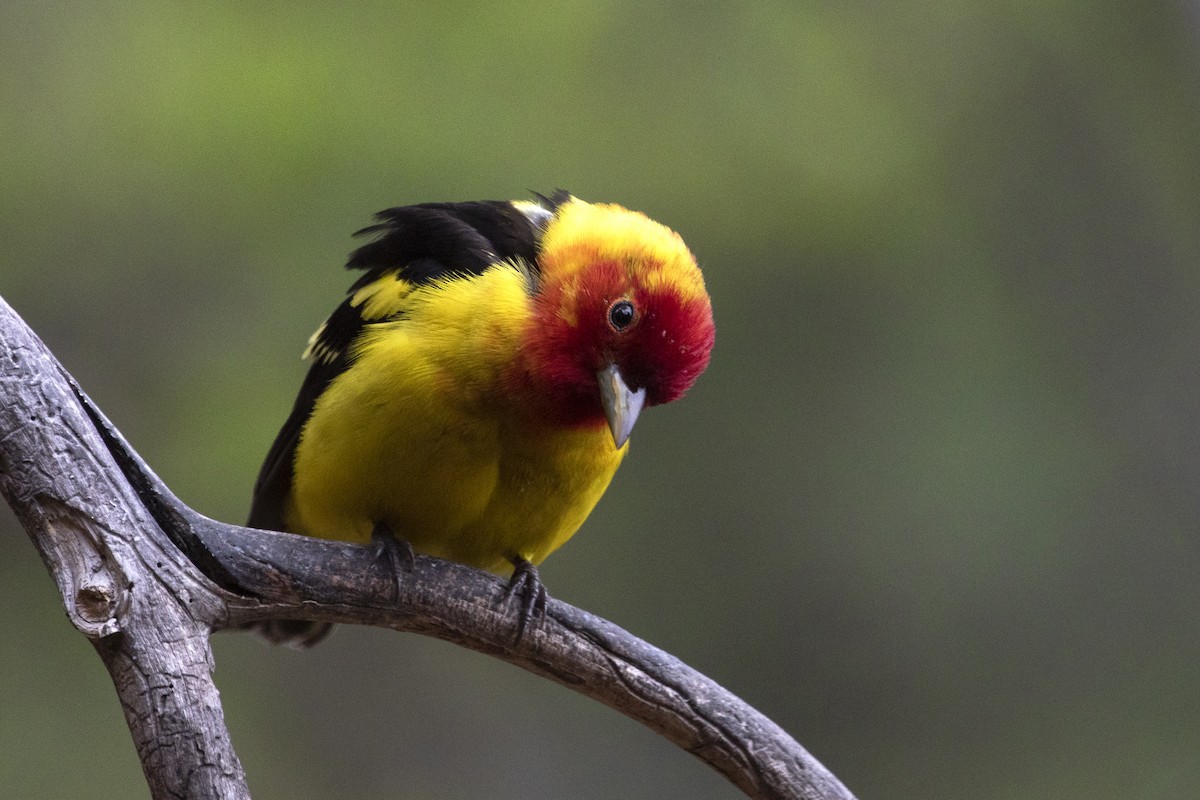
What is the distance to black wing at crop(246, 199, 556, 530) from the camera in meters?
2.34

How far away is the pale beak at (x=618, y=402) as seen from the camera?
2.07 meters

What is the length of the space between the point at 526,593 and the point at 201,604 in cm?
62

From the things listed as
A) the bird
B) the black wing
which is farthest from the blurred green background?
the bird

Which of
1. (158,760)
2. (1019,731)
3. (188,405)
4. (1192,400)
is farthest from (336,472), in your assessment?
(1192,400)

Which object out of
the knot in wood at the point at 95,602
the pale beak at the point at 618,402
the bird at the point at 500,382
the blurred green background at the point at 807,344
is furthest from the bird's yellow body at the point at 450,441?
the blurred green background at the point at 807,344

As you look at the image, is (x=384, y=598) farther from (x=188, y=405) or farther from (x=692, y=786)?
(x=692, y=786)

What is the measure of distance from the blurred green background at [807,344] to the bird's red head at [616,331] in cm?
124

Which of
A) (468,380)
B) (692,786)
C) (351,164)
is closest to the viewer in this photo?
(468,380)

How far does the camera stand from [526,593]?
2248 millimetres

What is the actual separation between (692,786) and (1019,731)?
99 centimetres

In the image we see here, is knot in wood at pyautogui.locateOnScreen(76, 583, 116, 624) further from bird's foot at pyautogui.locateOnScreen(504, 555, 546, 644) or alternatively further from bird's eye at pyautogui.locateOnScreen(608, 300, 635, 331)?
bird's eye at pyautogui.locateOnScreen(608, 300, 635, 331)

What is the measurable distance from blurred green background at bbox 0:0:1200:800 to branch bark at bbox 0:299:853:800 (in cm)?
127

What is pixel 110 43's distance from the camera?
3203mm

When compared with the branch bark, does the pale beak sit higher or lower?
higher
